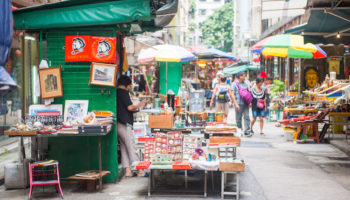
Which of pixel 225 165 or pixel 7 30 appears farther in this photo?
pixel 225 165

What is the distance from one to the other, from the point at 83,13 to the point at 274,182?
16.1ft

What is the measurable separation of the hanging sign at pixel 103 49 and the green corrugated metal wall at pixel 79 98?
0.15 meters

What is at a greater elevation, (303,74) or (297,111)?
(303,74)

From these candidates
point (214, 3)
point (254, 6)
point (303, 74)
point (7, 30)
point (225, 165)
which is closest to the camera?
point (7, 30)

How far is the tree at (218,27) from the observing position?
63.3 meters

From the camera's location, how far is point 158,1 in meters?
7.77

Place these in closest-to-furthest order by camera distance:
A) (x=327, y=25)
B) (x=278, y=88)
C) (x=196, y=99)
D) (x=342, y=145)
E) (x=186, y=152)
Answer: (x=186, y=152), (x=342, y=145), (x=327, y=25), (x=196, y=99), (x=278, y=88)

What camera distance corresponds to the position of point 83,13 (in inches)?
301

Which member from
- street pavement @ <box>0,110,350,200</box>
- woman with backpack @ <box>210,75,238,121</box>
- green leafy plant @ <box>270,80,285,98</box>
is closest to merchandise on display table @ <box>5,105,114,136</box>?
street pavement @ <box>0,110,350,200</box>

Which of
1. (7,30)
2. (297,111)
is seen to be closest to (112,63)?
(7,30)

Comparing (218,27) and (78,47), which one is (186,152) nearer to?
(78,47)

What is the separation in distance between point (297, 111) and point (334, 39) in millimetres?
5122

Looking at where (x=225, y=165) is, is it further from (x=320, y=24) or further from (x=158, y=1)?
(x=320, y=24)

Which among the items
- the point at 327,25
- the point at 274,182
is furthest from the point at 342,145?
the point at 327,25
